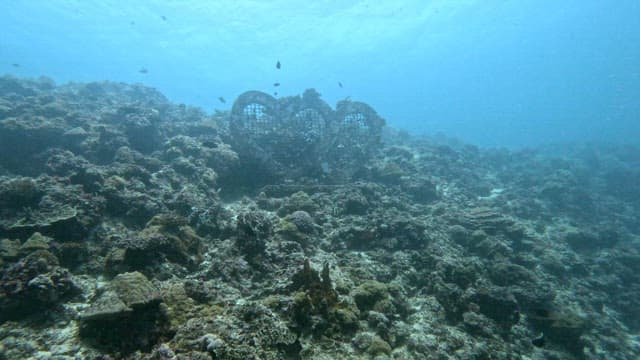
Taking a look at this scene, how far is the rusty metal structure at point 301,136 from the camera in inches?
642

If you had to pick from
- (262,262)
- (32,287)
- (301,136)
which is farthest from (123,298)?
(301,136)

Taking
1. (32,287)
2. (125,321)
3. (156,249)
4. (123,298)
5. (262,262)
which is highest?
(156,249)

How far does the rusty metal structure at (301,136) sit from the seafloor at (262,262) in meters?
Answer: 0.59

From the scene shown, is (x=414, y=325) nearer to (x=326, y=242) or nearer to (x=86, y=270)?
(x=326, y=242)

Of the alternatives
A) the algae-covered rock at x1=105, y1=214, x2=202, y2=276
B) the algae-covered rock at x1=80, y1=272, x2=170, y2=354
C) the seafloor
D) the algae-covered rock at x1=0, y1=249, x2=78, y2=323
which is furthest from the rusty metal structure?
the algae-covered rock at x1=80, y1=272, x2=170, y2=354

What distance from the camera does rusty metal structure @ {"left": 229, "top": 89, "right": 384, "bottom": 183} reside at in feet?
53.5

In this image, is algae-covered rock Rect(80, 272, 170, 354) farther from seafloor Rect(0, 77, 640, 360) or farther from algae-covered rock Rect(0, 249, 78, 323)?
algae-covered rock Rect(0, 249, 78, 323)

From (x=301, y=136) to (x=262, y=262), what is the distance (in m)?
9.30

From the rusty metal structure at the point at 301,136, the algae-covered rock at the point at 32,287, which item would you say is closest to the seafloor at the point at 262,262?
the algae-covered rock at the point at 32,287

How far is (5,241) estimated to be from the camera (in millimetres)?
7508

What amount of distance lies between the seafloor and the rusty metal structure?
0.59 meters

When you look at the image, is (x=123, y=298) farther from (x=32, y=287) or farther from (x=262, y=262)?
(x=262, y=262)

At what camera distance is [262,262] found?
8656 millimetres

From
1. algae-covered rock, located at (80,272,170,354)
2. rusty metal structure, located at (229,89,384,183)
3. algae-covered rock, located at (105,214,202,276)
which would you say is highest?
rusty metal structure, located at (229,89,384,183)
